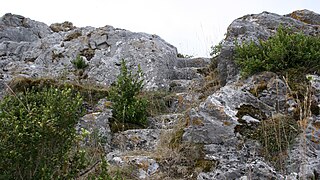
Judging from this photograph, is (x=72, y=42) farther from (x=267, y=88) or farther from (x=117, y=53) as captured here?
(x=267, y=88)

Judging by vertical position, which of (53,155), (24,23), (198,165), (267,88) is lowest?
(198,165)

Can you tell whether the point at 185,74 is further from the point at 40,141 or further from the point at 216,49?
the point at 40,141

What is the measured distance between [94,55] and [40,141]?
8.97 m

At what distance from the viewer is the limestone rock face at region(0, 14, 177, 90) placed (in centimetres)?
1099

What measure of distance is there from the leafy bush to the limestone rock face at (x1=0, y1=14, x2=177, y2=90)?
22.1 feet

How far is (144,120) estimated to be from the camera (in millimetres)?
7148

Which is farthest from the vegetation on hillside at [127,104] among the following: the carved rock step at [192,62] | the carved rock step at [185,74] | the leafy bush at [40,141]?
the carved rock step at [192,62]

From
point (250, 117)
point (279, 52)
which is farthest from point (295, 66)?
point (250, 117)

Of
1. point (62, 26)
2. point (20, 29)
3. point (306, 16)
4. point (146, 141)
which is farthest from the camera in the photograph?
point (62, 26)

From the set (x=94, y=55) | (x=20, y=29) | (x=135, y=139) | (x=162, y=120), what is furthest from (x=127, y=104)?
(x=20, y=29)

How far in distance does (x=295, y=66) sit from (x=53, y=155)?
156 inches

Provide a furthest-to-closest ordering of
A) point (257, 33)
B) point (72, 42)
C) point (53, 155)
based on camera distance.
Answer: point (72, 42)
point (257, 33)
point (53, 155)

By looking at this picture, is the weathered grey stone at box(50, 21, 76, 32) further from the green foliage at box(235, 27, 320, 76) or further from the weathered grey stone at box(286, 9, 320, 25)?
the green foliage at box(235, 27, 320, 76)

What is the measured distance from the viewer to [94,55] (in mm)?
12086
